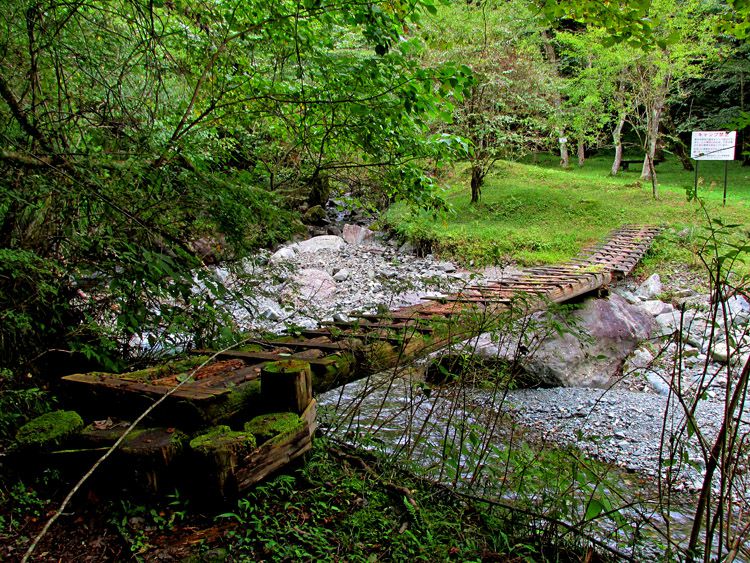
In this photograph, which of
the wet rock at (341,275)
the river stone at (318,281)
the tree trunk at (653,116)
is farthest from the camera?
the tree trunk at (653,116)

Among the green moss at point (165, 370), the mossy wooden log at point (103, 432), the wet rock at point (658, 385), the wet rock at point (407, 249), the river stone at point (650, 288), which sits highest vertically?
the green moss at point (165, 370)

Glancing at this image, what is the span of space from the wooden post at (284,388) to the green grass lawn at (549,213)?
A: 19.8 feet

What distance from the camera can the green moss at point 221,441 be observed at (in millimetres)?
2242

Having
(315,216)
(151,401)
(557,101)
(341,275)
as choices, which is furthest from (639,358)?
(557,101)

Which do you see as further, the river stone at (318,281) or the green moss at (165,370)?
the river stone at (318,281)

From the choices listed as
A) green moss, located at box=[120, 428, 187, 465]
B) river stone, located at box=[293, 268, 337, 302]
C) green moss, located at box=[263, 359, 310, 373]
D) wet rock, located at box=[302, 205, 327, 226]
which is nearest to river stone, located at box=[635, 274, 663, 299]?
river stone, located at box=[293, 268, 337, 302]

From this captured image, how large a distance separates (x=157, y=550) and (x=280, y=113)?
2.54 m

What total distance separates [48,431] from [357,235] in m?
11.3

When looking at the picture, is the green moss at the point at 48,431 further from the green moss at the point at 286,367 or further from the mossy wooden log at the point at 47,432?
the green moss at the point at 286,367

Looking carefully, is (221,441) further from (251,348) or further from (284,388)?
(251,348)

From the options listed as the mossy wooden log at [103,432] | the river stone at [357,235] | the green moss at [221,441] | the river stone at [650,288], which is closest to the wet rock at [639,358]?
the river stone at [650,288]

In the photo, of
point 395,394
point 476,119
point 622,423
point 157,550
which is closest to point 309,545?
point 157,550

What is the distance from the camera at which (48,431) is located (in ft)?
7.85

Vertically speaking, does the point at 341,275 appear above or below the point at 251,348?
below
